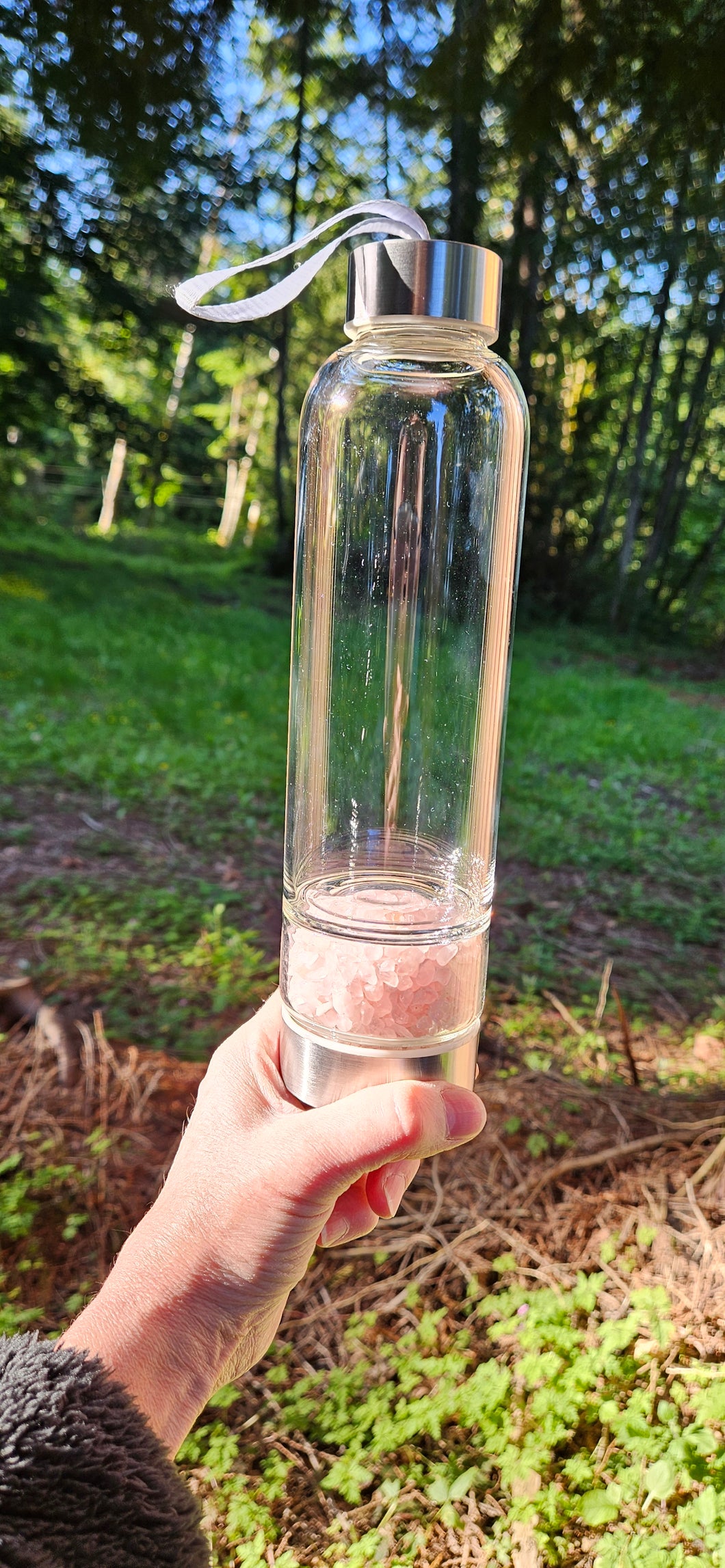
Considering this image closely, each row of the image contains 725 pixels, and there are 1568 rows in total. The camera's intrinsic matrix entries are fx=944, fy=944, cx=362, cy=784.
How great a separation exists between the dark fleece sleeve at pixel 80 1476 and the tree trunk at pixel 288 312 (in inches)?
132

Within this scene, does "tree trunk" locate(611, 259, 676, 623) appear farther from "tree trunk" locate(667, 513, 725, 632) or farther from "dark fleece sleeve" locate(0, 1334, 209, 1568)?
"dark fleece sleeve" locate(0, 1334, 209, 1568)

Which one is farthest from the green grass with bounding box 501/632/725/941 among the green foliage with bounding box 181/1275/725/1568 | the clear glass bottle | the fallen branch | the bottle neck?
the bottle neck

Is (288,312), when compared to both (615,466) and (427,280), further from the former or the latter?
(427,280)

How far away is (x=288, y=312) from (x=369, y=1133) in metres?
9.28

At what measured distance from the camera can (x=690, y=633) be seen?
1152cm

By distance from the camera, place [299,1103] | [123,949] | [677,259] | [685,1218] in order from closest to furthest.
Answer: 1. [299,1103]
2. [685,1218]
3. [123,949]
4. [677,259]

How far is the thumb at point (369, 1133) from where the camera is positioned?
3.06ft

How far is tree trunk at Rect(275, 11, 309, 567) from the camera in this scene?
13.1 ft

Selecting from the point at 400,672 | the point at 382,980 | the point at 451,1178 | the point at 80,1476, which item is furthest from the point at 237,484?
the point at 80,1476

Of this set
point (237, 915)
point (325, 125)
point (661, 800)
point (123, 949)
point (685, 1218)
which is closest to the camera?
point (685, 1218)

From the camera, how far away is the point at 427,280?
0.92 meters

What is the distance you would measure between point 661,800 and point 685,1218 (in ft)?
12.2

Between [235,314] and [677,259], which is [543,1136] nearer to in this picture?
[235,314]

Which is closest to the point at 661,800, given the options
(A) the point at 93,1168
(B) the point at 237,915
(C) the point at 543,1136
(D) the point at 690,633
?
(B) the point at 237,915
